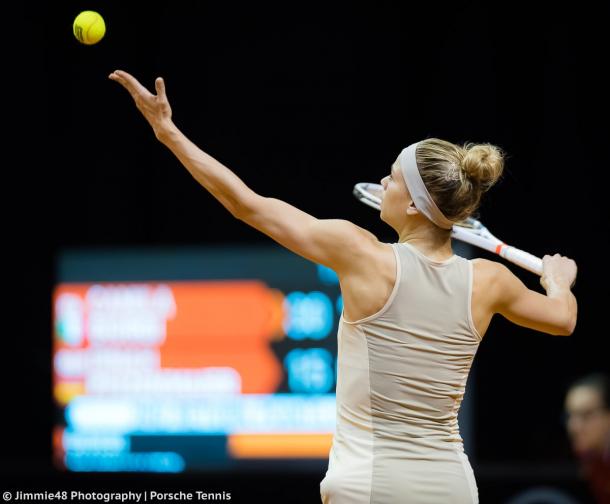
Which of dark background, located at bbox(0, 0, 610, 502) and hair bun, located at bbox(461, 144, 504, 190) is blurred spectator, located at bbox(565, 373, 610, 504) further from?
dark background, located at bbox(0, 0, 610, 502)

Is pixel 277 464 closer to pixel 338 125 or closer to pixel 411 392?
pixel 338 125

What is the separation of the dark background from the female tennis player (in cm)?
382

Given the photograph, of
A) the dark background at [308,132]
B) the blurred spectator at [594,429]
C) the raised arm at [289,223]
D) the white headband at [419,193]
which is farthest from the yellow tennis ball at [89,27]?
the dark background at [308,132]

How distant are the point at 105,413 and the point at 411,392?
4.14 m

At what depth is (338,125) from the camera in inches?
259

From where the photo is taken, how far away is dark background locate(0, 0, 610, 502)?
6.22 metres

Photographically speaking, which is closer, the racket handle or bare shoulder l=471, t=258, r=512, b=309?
bare shoulder l=471, t=258, r=512, b=309

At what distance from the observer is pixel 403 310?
216 centimetres

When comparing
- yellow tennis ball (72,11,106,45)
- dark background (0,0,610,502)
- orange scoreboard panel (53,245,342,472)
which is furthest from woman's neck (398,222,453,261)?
dark background (0,0,610,502)

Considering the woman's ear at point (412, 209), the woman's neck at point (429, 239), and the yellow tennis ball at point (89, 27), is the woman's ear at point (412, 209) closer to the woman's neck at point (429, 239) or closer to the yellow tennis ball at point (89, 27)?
the woman's neck at point (429, 239)

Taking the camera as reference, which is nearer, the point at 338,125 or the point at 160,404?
the point at 160,404

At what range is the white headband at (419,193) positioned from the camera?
222 cm

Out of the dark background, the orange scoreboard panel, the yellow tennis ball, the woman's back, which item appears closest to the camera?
the woman's back

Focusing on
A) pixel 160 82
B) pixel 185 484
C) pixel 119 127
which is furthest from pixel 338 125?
pixel 160 82
